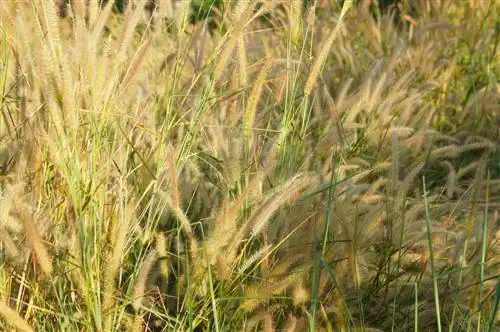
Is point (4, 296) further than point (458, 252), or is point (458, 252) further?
point (458, 252)

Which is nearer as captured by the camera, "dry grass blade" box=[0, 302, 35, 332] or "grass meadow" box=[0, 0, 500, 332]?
"dry grass blade" box=[0, 302, 35, 332]

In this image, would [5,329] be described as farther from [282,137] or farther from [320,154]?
[320,154]

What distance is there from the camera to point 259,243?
207 centimetres

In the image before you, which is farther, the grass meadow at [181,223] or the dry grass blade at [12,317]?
the grass meadow at [181,223]

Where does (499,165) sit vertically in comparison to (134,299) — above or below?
below

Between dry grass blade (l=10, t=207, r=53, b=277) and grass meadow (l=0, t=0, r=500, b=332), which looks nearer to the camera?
dry grass blade (l=10, t=207, r=53, b=277)

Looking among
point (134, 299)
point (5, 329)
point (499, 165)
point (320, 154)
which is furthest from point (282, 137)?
point (499, 165)

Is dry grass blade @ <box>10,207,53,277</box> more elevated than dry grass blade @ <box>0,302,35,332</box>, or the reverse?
dry grass blade @ <box>10,207,53,277</box>

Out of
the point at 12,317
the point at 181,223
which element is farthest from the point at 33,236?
the point at 181,223

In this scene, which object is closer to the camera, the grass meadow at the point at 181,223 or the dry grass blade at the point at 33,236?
the dry grass blade at the point at 33,236

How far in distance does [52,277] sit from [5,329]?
14 centimetres

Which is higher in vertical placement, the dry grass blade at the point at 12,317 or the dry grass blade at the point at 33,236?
the dry grass blade at the point at 33,236

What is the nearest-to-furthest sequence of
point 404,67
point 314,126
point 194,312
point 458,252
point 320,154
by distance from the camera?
1. point 194,312
2. point 458,252
3. point 320,154
4. point 314,126
5. point 404,67

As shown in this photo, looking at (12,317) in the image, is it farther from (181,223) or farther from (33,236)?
(181,223)
